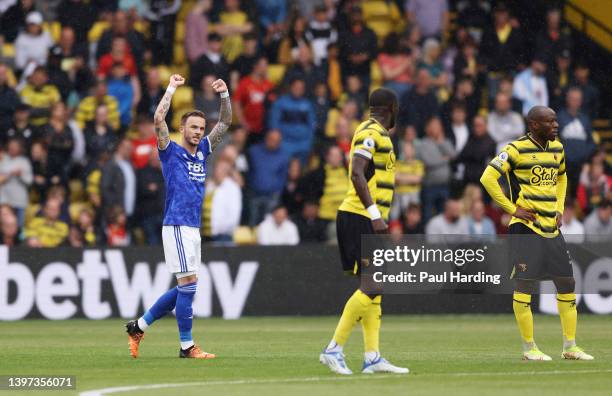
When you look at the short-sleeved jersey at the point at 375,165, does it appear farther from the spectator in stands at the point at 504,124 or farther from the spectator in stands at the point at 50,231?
the spectator in stands at the point at 504,124

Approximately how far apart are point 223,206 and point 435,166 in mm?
3568

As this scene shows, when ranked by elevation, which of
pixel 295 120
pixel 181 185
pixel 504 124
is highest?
pixel 295 120

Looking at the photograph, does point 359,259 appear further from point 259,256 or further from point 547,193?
point 259,256

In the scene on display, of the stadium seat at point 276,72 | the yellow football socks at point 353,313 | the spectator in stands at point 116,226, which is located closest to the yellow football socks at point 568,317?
the yellow football socks at point 353,313

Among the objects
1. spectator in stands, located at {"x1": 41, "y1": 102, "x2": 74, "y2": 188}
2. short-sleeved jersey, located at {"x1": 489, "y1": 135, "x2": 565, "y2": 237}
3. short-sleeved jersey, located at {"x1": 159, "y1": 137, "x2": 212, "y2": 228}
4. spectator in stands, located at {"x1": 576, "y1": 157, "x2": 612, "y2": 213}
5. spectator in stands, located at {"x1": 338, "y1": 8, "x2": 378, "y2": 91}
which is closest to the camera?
short-sleeved jersey, located at {"x1": 489, "y1": 135, "x2": 565, "y2": 237}

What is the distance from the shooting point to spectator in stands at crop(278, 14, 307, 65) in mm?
24891

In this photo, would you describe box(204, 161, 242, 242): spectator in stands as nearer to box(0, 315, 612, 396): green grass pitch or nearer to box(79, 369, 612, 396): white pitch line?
box(0, 315, 612, 396): green grass pitch

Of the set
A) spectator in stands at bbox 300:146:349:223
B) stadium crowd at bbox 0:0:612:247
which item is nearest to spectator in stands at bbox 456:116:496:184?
stadium crowd at bbox 0:0:612:247

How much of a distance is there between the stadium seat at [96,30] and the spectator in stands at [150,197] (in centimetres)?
341

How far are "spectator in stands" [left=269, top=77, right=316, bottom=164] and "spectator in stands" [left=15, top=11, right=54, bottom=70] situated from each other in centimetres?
420

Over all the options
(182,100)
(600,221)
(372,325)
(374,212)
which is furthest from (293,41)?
(374,212)

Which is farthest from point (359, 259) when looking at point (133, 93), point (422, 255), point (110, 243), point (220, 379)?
point (133, 93)

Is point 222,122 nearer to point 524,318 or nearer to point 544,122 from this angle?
point 544,122

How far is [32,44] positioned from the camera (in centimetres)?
2433
